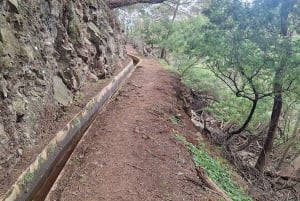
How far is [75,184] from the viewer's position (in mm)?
4969

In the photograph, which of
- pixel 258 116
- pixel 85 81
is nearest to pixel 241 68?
pixel 258 116

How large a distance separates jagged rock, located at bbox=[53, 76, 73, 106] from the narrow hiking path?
2.79 feet

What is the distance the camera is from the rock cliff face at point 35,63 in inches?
187

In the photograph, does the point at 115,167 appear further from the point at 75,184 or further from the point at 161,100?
the point at 161,100

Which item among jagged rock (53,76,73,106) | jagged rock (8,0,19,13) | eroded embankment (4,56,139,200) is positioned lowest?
eroded embankment (4,56,139,200)

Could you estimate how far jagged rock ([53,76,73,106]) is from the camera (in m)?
6.65

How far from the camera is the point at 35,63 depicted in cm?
578

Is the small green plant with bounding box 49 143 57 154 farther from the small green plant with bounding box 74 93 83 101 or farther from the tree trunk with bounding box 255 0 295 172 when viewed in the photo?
the tree trunk with bounding box 255 0 295 172

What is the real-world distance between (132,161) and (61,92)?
2412mm

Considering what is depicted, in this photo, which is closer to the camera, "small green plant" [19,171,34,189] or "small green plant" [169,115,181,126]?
"small green plant" [19,171,34,189]

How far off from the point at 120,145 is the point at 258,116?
617cm

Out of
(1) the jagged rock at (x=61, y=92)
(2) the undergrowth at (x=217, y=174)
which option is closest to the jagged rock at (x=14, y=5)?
(1) the jagged rock at (x=61, y=92)

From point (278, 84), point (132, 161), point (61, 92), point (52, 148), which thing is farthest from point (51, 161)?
point (278, 84)

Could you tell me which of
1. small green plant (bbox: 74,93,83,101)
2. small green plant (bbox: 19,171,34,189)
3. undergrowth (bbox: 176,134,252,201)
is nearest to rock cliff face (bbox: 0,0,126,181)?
small green plant (bbox: 74,93,83,101)
